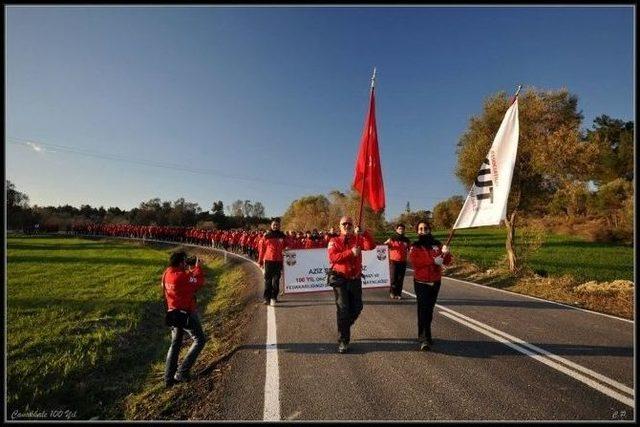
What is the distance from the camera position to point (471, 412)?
13.6ft

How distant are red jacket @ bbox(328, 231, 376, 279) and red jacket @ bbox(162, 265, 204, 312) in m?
2.24

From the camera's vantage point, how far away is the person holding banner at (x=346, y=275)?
627 centimetres

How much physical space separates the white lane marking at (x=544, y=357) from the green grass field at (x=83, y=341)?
5.84 meters

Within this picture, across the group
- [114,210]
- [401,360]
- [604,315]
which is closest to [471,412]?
[401,360]

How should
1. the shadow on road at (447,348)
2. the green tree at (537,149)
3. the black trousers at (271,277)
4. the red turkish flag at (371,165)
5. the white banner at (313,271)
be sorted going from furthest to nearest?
the green tree at (537,149) < the white banner at (313,271) < the black trousers at (271,277) < the red turkish flag at (371,165) < the shadow on road at (447,348)

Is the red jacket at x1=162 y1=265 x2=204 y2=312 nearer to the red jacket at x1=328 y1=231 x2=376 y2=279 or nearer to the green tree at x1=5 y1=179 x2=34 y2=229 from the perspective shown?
the red jacket at x1=328 y1=231 x2=376 y2=279

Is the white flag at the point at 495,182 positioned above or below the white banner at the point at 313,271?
above

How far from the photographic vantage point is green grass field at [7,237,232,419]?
20.7 feet

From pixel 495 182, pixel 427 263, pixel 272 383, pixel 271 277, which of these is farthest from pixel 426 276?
pixel 271 277

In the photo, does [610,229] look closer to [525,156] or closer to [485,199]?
[525,156]

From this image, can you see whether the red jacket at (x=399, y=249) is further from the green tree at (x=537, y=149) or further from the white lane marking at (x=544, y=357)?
the green tree at (x=537, y=149)

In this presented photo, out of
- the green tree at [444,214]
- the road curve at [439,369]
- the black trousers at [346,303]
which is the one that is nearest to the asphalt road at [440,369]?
the road curve at [439,369]

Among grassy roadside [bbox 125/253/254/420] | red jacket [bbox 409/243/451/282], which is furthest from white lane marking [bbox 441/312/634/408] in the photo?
grassy roadside [bbox 125/253/254/420]

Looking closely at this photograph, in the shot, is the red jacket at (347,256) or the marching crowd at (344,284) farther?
the red jacket at (347,256)
